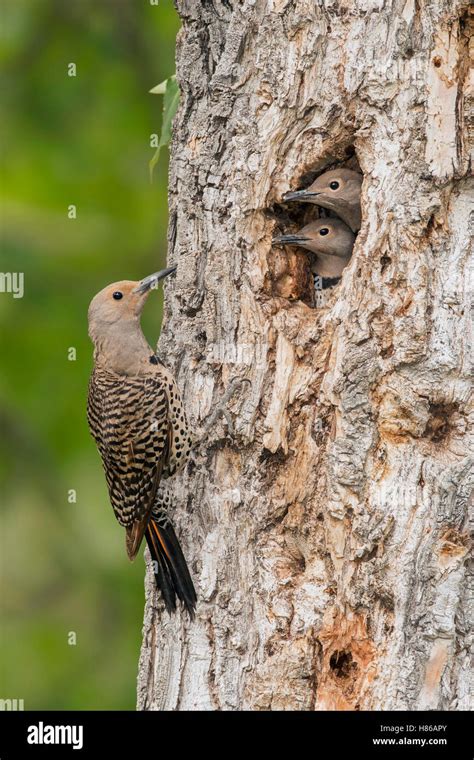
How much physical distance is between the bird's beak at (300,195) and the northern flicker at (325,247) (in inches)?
5.9

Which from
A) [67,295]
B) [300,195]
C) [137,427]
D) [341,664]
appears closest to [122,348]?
[137,427]

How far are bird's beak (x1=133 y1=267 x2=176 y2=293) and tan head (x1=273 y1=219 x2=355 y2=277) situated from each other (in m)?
0.45

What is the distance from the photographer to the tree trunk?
402cm

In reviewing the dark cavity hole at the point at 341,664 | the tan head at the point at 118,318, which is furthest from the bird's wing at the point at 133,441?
the dark cavity hole at the point at 341,664

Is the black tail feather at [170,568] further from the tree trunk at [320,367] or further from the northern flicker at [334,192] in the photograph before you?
the northern flicker at [334,192]

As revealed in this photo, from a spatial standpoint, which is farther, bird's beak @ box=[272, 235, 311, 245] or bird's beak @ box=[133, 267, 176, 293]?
bird's beak @ box=[133, 267, 176, 293]

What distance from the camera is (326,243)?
4719mm

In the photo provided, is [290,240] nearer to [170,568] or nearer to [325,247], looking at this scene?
[325,247]

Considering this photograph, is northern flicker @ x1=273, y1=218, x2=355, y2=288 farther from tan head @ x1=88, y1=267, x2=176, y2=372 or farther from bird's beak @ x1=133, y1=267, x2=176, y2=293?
tan head @ x1=88, y1=267, x2=176, y2=372

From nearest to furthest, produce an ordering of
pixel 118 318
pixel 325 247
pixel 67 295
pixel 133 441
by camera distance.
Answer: pixel 325 247, pixel 133 441, pixel 118 318, pixel 67 295

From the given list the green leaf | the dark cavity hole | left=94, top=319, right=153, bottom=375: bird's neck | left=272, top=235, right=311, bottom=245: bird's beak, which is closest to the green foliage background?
left=94, top=319, right=153, bottom=375: bird's neck

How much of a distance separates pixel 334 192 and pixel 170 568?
150 cm

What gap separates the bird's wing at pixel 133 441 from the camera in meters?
4.85

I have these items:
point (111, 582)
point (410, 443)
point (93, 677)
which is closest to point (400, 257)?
point (410, 443)
